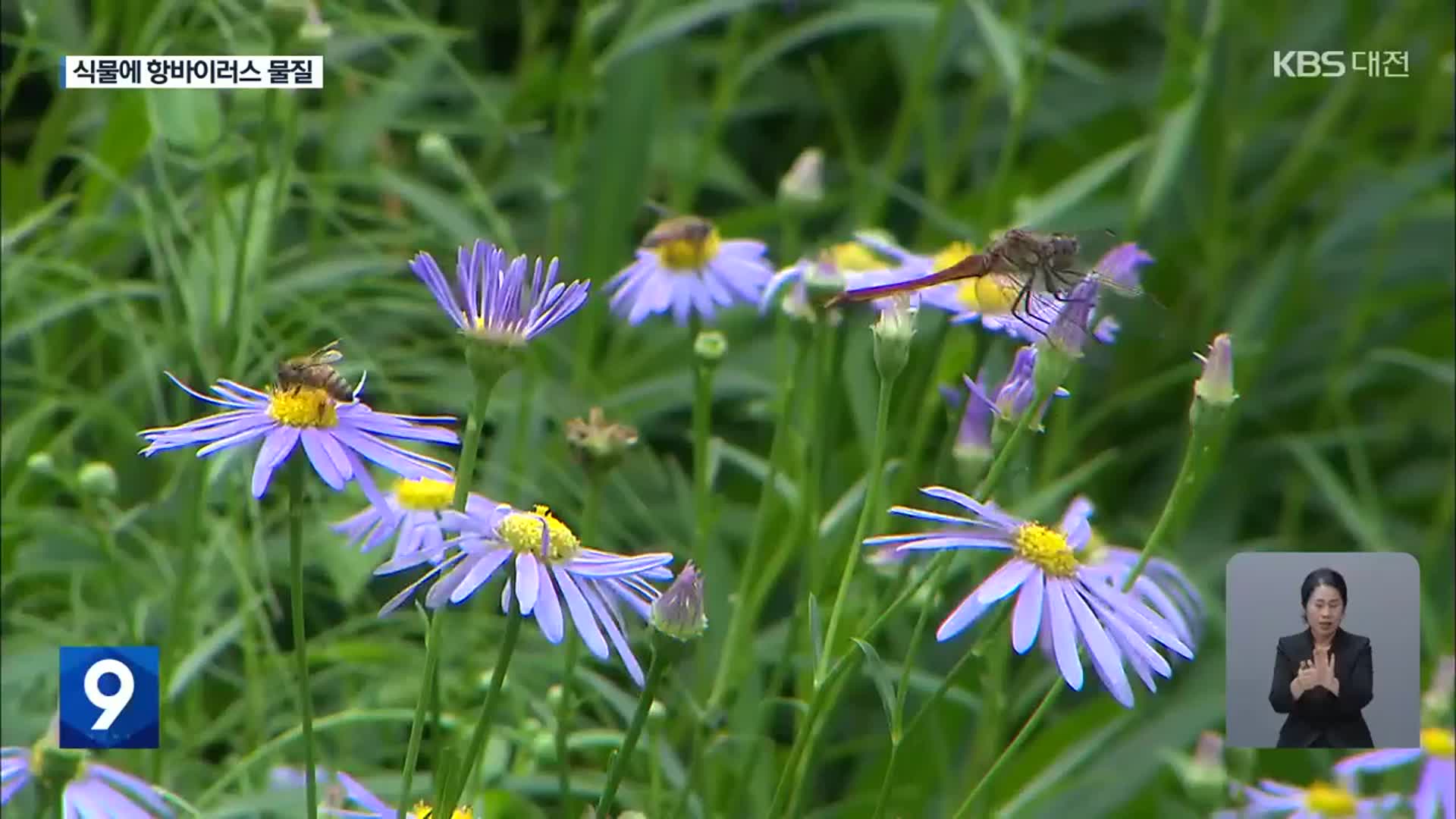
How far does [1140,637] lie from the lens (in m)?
0.47

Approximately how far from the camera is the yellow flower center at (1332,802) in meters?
0.67

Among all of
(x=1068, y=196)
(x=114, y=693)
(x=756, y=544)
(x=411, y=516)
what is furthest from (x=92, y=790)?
(x=1068, y=196)

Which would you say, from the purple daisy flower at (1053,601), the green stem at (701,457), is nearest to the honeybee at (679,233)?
the green stem at (701,457)

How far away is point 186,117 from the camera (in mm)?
772

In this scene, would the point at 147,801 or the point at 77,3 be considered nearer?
the point at 147,801

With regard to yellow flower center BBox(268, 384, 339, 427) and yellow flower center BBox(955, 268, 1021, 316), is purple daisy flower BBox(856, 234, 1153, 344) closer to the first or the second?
yellow flower center BBox(955, 268, 1021, 316)

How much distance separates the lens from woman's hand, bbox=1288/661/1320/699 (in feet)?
1.94

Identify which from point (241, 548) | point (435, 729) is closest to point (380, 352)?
point (241, 548)

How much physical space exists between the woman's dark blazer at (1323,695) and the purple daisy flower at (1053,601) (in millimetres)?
110

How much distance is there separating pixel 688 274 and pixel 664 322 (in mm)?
328

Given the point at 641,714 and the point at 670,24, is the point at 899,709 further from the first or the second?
the point at 670,24

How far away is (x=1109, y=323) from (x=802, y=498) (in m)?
0.13

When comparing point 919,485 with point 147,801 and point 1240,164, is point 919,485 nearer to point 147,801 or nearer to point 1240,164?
point 147,801

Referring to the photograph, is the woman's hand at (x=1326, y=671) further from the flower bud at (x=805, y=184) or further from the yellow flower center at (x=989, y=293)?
the flower bud at (x=805, y=184)
